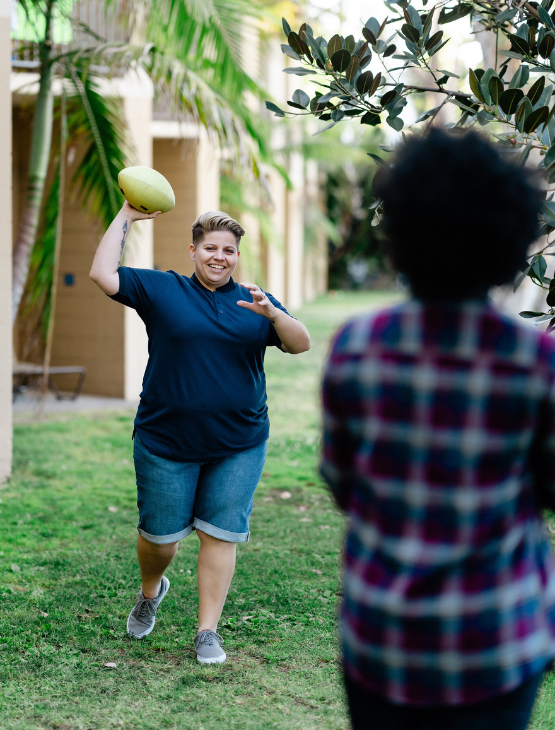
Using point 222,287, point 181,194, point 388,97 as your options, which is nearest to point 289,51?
point 388,97

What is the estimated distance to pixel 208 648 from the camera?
390cm

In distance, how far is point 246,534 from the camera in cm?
388

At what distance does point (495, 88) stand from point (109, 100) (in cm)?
568

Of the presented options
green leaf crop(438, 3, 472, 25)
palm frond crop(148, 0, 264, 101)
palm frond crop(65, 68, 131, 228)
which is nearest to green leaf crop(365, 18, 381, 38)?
green leaf crop(438, 3, 472, 25)

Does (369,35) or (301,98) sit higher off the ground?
(369,35)

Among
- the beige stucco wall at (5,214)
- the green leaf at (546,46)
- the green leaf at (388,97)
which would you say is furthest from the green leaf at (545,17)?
the beige stucco wall at (5,214)

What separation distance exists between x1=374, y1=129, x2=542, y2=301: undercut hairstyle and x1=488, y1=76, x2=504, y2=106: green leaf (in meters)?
2.18

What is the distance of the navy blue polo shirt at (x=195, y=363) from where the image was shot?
142 inches

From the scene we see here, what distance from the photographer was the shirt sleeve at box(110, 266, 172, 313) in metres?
3.57

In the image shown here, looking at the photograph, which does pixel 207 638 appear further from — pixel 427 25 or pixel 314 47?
pixel 427 25

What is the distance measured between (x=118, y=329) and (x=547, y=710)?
8659 mm

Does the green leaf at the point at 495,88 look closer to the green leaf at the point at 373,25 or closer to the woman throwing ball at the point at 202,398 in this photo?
the green leaf at the point at 373,25

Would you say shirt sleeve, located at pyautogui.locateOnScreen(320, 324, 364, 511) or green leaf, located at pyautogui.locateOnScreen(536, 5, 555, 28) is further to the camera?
green leaf, located at pyautogui.locateOnScreen(536, 5, 555, 28)

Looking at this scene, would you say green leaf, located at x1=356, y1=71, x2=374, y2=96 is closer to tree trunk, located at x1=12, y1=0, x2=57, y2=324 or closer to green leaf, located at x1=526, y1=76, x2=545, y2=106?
→ green leaf, located at x1=526, y1=76, x2=545, y2=106
